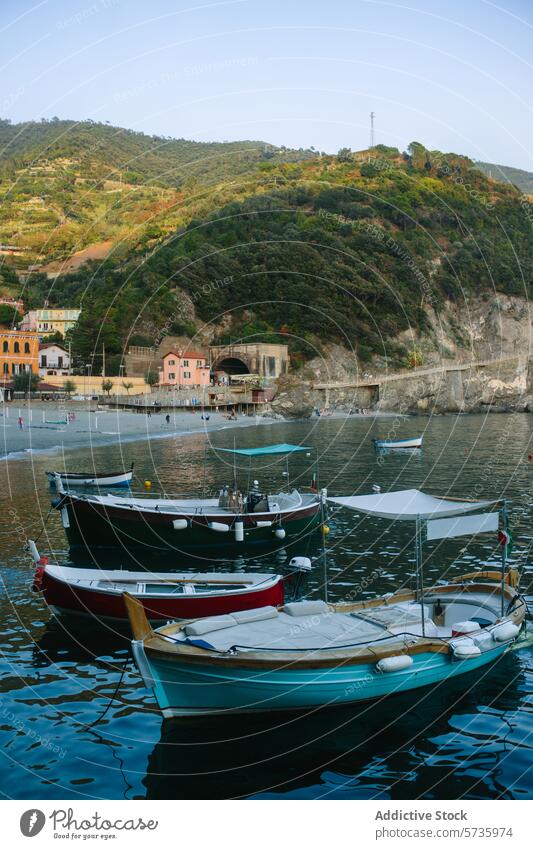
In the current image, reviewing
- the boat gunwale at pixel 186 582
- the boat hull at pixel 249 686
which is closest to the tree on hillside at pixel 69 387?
the boat gunwale at pixel 186 582

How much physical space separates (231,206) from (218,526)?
95.1 m

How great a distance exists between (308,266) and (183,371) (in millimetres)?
25724

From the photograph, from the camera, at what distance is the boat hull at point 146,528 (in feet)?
80.2

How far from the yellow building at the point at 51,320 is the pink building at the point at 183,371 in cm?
2069

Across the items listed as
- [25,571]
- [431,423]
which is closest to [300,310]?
[431,423]

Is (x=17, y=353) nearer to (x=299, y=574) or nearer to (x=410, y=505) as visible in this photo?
(x=299, y=574)

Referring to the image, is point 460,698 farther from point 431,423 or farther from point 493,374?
point 493,374

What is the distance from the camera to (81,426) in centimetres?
7012

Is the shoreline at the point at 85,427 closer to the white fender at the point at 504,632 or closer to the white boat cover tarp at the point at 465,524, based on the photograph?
the white boat cover tarp at the point at 465,524

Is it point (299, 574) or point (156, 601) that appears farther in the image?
point (299, 574)

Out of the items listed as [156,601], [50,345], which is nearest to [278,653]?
[156,601]

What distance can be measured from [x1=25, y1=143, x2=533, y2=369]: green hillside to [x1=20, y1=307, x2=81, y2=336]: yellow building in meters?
4.63

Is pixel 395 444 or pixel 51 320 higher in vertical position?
pixel 51 320

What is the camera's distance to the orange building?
87.4m
